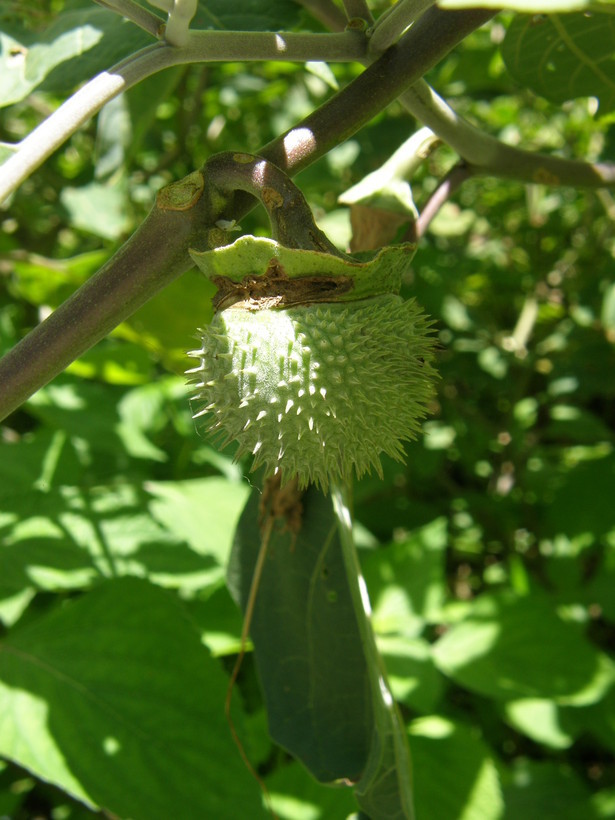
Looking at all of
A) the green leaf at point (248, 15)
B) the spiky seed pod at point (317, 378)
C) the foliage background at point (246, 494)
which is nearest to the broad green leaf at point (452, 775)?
the foliage background at point (246, 494)

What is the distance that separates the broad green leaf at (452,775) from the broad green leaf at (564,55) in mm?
1209

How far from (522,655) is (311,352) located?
3.69 feet

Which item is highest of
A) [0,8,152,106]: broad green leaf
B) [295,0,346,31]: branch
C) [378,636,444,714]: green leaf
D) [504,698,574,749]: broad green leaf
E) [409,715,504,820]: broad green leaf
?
[0,8,152,106]: broad green leaf

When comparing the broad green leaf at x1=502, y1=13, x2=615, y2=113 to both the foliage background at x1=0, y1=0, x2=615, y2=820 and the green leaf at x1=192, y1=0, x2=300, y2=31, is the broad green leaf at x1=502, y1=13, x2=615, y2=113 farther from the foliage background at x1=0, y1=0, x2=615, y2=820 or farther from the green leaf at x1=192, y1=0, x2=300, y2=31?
the green leaf at x1=192, y1=0, x2=300, y2=31

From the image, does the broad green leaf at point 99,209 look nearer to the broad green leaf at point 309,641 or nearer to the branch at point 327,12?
the branch at point 327,12

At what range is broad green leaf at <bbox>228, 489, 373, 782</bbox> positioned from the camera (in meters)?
1.28

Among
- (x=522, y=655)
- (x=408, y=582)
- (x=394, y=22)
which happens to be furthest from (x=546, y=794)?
(x=394, y=22)

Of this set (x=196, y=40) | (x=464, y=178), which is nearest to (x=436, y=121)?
(x=464, y=178)

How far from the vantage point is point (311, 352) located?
36.2 inches

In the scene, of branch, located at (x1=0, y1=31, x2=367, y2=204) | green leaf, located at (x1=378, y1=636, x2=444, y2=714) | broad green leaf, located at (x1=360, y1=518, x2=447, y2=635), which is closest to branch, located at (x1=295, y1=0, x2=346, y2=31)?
branch, located at (x1=0, y1=31, x2=367, y2=204)

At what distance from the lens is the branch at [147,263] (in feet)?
2.67

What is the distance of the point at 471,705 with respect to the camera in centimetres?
251

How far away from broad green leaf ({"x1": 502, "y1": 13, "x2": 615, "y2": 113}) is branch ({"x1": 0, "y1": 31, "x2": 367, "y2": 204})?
0.50 metres

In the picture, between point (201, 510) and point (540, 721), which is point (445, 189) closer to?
point (201, 510)
